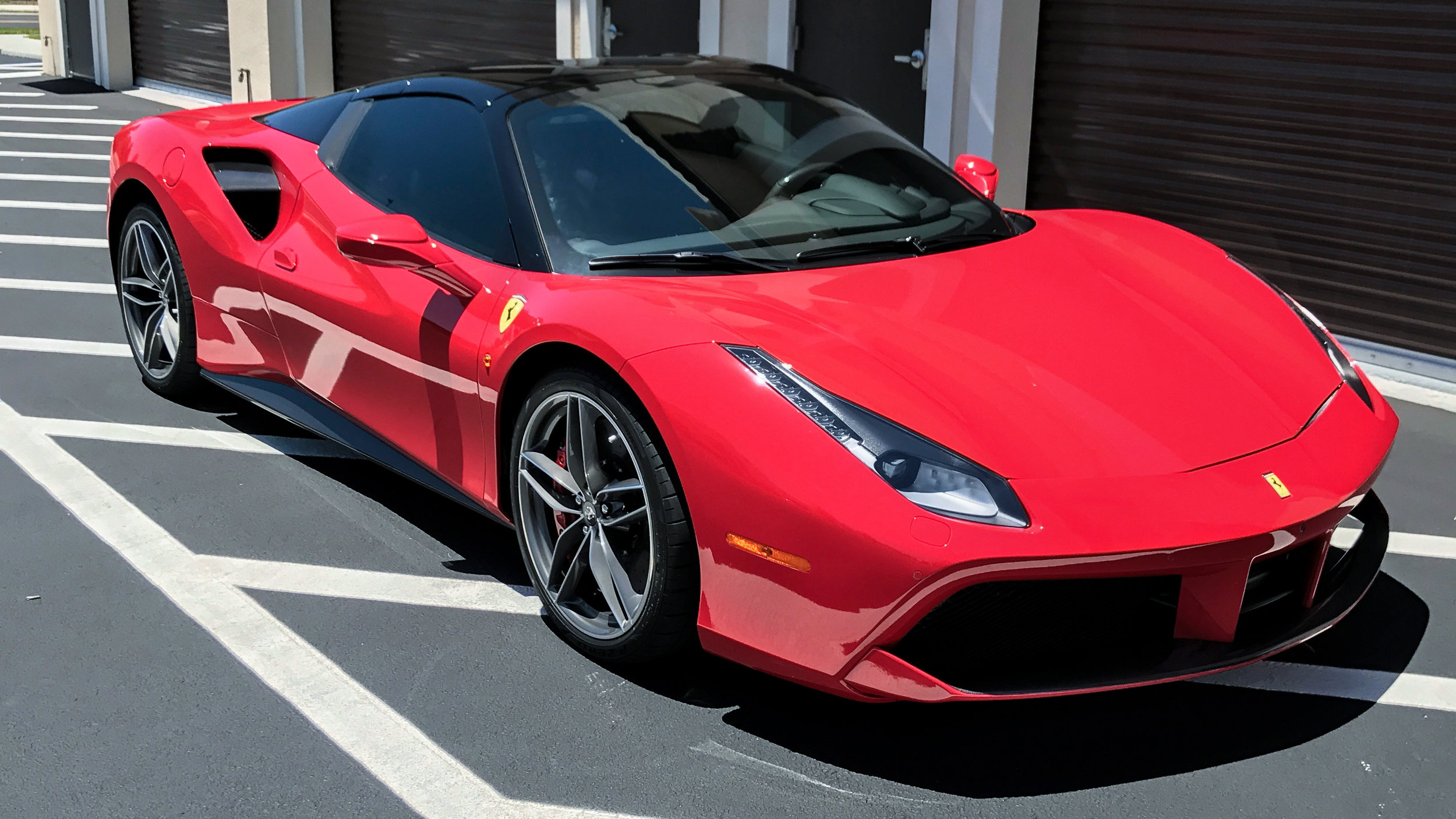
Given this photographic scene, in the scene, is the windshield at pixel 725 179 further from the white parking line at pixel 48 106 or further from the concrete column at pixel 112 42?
the concrete column at pixel 112 42

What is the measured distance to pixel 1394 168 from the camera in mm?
5727

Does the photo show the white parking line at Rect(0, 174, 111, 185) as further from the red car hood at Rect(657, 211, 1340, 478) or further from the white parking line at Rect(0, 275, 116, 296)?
the red car hood at Rect(657, 211, 1340, 478)

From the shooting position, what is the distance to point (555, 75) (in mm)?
3936

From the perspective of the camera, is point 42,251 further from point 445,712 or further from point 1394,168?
point 1394,168

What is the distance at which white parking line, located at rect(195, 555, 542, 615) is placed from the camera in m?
3.48

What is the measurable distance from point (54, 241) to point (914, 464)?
23.4 feet

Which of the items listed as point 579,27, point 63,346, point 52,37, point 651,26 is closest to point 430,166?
point 63,346

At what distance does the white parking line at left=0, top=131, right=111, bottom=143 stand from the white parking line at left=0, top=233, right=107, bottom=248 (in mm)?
4581

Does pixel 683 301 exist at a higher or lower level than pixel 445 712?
higher

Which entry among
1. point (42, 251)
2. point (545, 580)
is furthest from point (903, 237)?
point (42, 251)

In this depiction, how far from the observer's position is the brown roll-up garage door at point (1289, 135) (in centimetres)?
562

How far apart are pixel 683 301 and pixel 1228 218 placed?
423 centimetres

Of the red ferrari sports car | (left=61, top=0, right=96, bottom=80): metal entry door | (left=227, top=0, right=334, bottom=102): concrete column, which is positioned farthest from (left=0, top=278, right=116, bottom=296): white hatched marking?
(left=61, top=0, right=96, bottom=80): metal entry door

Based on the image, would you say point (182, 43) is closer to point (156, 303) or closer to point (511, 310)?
point (156, 303)
